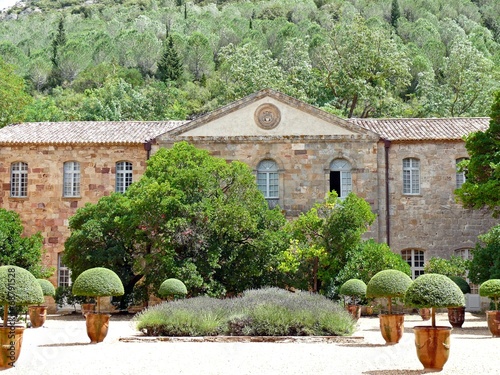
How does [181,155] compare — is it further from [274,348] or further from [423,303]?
[423,303]

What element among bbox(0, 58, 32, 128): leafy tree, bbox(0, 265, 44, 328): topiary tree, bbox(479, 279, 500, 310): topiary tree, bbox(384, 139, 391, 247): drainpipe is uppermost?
bbox(0, 58, 32, 128): leafy tree

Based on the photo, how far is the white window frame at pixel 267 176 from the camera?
32.8 meters

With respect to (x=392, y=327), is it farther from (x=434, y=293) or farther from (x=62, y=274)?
(x=62, y=274)

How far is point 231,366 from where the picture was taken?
45.5 ft

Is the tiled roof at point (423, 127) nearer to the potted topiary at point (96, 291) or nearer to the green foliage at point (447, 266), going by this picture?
the green foliage at point (447, 266)

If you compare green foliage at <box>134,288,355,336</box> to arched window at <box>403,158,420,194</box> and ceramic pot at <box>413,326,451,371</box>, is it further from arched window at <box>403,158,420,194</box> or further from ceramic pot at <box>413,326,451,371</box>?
arched window at <box>403,158,420,194</box>

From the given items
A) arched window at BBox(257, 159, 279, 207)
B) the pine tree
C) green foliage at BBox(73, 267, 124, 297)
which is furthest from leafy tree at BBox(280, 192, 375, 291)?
the pine tree

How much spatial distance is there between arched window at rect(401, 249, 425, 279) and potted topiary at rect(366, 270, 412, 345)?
1407cm

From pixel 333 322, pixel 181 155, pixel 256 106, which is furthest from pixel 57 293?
pixel 333 322

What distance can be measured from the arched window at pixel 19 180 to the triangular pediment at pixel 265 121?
6.76 meters

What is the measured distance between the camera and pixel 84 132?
34.2 m

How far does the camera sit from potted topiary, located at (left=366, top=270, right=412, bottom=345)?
17.8 m

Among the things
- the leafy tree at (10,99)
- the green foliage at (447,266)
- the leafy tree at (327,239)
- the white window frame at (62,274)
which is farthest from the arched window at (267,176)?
the leafy tree at (10,99)

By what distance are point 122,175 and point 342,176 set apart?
381 inches
